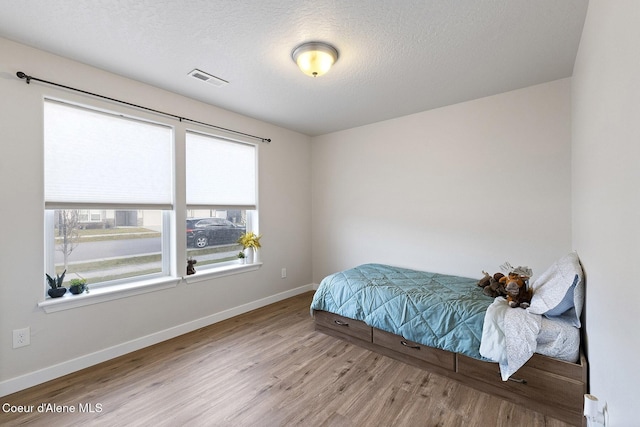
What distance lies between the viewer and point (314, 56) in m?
2.10

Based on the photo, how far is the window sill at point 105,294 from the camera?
2186mm

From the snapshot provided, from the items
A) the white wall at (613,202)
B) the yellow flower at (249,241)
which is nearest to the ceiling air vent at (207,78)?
the yellow flower at (249,241)

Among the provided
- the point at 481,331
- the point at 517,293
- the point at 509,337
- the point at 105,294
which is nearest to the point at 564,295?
the point at 517,293

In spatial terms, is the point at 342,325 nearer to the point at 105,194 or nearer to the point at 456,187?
the point at 456,187

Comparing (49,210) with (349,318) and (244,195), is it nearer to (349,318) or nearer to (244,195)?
(244,195)

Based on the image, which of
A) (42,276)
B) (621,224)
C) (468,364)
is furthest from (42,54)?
(468,364)

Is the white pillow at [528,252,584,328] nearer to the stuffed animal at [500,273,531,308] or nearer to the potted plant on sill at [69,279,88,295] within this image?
the stuffed animal at [500,273,531,308]

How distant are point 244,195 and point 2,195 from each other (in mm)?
2143

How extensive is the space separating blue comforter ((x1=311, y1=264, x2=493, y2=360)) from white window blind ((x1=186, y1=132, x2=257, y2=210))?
1.65 meters

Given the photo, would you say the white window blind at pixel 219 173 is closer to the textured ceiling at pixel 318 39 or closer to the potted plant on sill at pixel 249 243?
the potted plant on sill at pixel 249 243

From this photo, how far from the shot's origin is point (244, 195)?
12.1 ft

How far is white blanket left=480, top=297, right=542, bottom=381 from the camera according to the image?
1.78 m

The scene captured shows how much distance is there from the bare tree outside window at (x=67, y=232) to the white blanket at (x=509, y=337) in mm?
3410

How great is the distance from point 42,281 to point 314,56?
2777 mm
